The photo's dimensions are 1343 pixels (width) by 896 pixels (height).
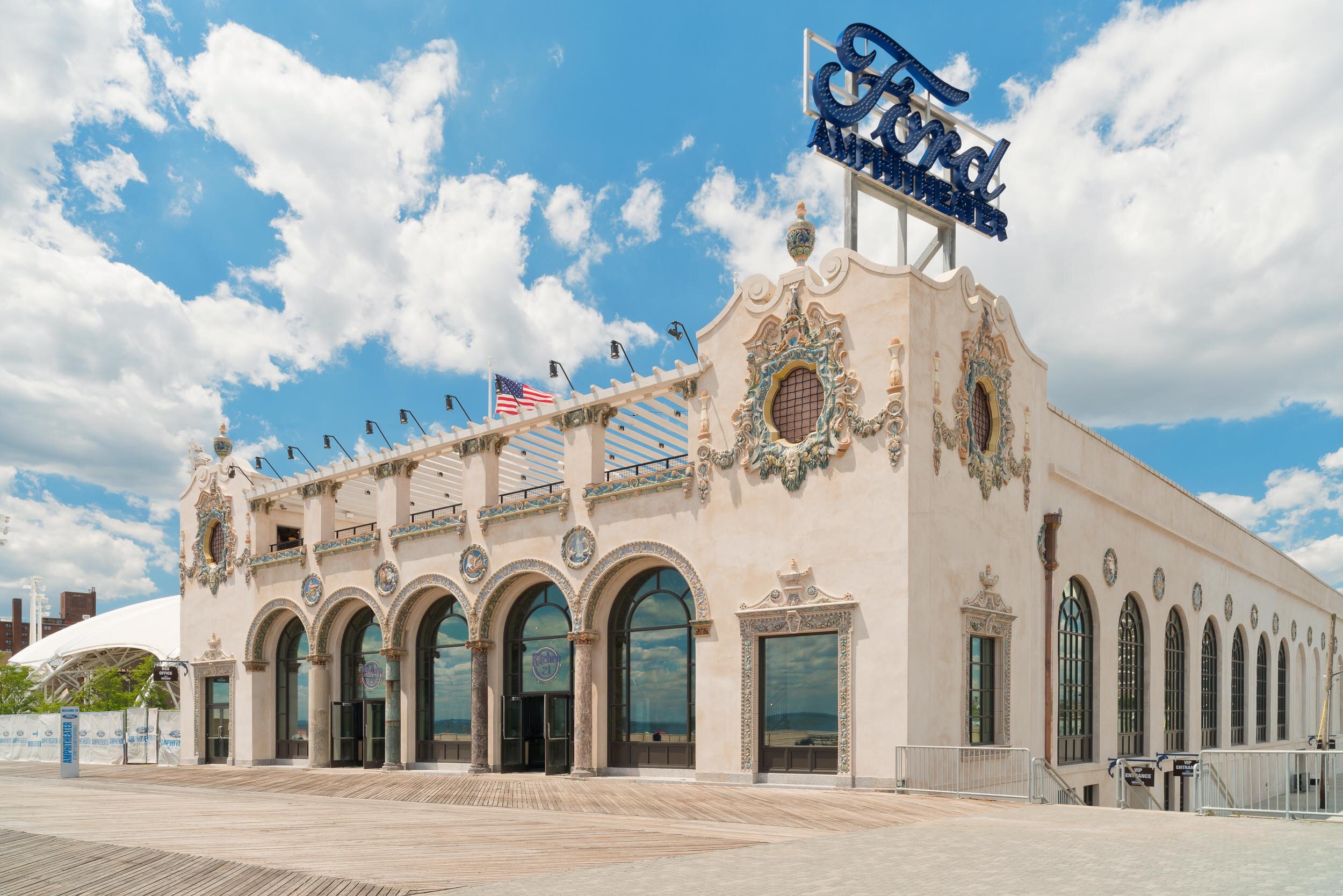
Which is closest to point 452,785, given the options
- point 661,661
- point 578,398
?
point 661,661

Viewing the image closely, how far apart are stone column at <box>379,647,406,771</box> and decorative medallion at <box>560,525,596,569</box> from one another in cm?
745

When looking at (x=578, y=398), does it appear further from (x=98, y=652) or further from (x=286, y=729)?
(x=98, y=652)

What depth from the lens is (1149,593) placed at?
3503cm

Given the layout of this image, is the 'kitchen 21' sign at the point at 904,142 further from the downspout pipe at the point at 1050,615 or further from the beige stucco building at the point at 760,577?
the downspout pipe at the point at 1050,615

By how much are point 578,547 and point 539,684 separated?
438 cm

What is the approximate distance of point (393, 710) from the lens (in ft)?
108

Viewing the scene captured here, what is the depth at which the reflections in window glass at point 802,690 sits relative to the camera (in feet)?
77.3

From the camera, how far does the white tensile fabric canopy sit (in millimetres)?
67312

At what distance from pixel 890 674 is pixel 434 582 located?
47.1ft

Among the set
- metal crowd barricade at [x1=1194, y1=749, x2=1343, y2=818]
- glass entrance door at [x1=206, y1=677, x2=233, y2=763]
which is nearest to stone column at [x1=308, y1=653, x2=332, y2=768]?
glass entrance door at [x1=206, y1=677, x2=233, y2=763]

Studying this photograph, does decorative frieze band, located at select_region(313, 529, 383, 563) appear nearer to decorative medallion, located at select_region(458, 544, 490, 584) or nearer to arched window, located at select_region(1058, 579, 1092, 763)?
decorative medallion, located at select_region(458, 544, 490, 584)

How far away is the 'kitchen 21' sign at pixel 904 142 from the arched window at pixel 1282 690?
106ft

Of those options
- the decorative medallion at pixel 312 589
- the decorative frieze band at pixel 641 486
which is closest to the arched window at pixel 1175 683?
the decorative frieze band at pixel 641 486

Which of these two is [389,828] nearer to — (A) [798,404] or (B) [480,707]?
(A) [798,404]
